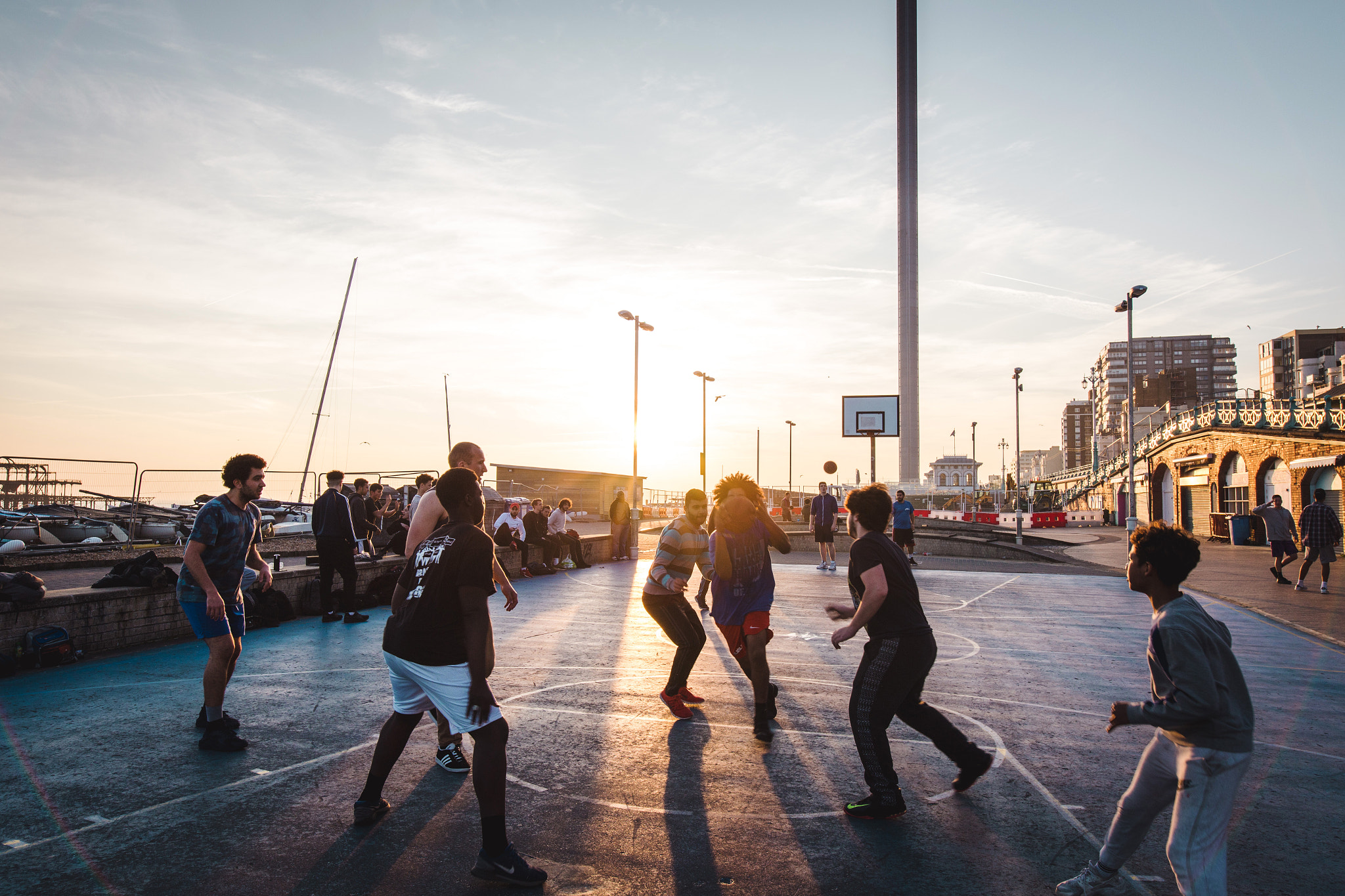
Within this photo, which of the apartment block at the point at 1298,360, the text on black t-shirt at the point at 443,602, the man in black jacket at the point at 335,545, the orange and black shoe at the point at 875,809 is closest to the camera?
the text on black t-shirt at the point at 443,602

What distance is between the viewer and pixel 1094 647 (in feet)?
31.5

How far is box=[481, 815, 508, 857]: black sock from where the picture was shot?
3486 millimetres

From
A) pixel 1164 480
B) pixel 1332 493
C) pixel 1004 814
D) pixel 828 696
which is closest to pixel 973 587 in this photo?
pixel 828 696

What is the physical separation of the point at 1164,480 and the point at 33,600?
156 feet

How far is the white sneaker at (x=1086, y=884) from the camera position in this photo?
130 inches

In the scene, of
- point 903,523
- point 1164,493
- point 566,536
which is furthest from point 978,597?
point 1164,493

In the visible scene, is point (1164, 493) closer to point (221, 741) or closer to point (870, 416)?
point (870, 416)

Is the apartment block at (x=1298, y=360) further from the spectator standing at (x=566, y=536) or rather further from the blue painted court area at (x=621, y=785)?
the blue painted court area at (x=621, y=785)

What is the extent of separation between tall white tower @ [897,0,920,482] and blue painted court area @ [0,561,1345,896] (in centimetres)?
9456

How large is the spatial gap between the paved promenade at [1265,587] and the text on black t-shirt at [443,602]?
239 inches

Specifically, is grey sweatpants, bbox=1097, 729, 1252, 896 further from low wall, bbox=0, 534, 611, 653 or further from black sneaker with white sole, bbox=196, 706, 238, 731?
low wall, bbox=0, 534, 611, 653

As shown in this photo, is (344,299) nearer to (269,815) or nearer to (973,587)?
(973,587)

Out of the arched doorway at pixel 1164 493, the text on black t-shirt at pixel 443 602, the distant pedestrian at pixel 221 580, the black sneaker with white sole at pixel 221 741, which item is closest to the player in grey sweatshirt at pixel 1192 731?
the text on black t-shirt at pixel 443 602

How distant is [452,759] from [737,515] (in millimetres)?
2690
